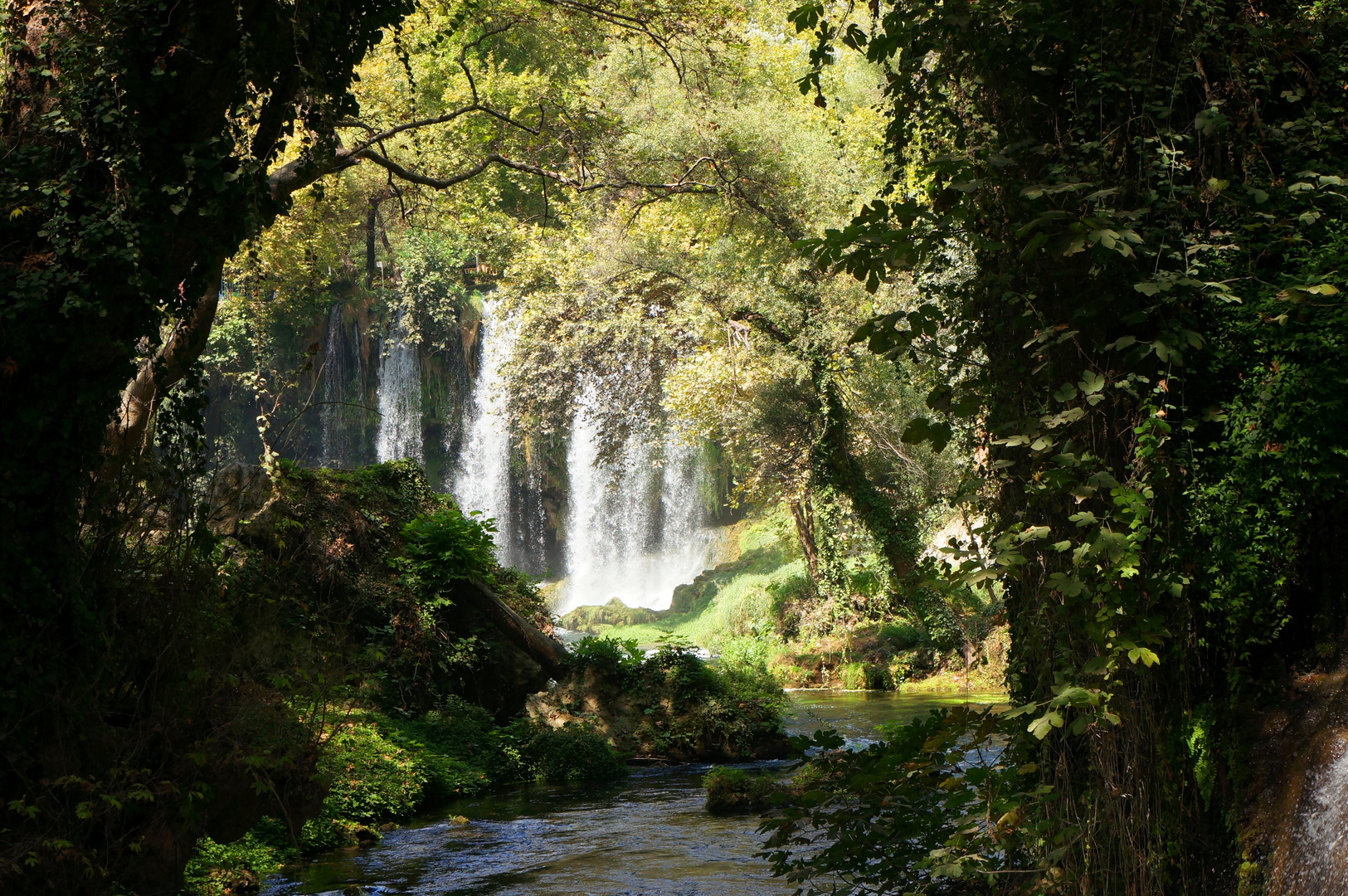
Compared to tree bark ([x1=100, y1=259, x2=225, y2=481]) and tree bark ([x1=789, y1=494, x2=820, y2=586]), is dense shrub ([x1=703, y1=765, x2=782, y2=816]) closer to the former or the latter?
tree bark ([x1=100, y1=259, x2=225, y2=481])

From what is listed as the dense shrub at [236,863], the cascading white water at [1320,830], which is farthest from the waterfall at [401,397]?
the cascading white water at [1320,830]

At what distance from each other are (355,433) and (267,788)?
103ft

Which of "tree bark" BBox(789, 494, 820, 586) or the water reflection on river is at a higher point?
"tree bark" BBox(789, 494, 820, 586)

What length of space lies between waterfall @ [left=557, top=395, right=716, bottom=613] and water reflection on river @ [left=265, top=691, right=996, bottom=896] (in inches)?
881

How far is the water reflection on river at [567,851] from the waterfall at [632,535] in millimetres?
22389

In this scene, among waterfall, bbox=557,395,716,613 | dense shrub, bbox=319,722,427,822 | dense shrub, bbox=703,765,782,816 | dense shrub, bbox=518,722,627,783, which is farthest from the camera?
waterfall, bbox=557,395,716,613

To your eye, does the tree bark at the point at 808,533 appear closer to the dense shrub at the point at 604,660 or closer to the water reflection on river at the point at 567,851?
the dense shrub at the point at 604,660

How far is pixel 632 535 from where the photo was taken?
36219 millimetres

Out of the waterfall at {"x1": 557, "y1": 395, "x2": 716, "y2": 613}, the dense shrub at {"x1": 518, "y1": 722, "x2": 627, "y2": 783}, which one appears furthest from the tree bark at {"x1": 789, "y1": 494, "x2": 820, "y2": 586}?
the waterfall at {"x1": 557, "y1": 395, "x2": 716, "y2": 613}

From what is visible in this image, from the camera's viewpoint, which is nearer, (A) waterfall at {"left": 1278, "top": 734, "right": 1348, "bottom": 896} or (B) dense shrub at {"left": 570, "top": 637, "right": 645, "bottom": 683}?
(A) waterfall at {"left": 1278, "top": 734, "right": 1348, "bottom": 896}

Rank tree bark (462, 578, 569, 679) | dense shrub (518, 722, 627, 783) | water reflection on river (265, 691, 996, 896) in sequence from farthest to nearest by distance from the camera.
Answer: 1. tree bark (462, 578, 569, 679)
2. dense shrub (518, 722, 627, 783)
3. water reflection on river (265, 691, 996, 896)

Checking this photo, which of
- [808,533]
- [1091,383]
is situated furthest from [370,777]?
[808,533]

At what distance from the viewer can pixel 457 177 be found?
38.1 ft

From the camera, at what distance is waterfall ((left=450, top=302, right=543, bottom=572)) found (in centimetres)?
3319
